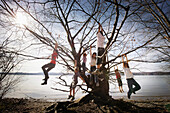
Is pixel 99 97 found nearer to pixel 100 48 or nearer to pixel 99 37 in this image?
pixel 100 48

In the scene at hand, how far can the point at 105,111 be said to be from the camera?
4.26 meters

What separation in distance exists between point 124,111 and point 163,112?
186 centimetres

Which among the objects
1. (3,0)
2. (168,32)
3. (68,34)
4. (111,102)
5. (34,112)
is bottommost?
(34,112)

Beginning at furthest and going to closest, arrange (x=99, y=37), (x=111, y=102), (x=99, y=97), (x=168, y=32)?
(x=99, y=97), (x=111, y=102), (x=99, y=37), (x=168, y=32)

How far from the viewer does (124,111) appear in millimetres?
4137

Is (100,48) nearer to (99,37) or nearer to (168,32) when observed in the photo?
(99,37)

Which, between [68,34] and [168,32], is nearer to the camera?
[168,32]

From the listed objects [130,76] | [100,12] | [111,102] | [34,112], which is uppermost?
[100,12]

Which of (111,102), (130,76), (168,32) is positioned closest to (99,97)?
(111,102)

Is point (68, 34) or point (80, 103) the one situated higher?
point (68, 34)

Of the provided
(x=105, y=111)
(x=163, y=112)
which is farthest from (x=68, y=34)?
(x=163, y=112)

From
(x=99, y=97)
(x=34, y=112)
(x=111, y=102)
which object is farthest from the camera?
(x=99, y=97)

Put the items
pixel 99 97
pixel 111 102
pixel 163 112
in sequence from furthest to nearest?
pixel 99 97 → pixel 111 102 → pixel 163 112

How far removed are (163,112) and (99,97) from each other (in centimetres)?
316
